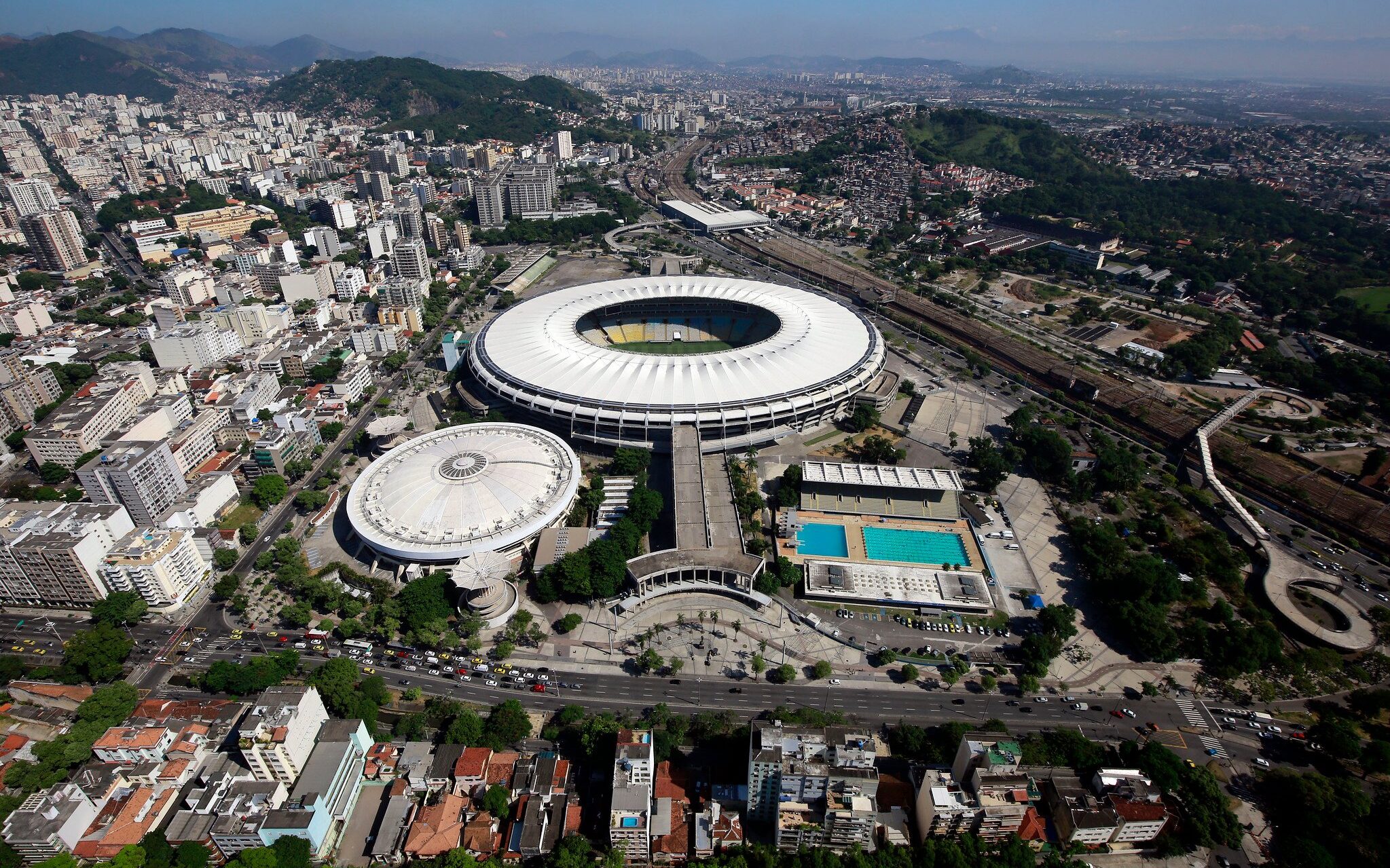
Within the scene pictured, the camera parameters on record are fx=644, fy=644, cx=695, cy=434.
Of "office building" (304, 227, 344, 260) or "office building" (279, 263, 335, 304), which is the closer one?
"office building" (279, 263, 335, 304)

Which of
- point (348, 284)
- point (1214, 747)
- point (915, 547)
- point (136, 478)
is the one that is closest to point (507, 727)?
point (915, 547)

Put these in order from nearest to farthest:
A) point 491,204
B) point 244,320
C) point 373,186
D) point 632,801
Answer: point 632,801 < point 244,320 < point 491,204 < point 373,186

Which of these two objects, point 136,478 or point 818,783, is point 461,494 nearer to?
point 136,478

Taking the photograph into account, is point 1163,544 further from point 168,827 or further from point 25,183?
point 25,183

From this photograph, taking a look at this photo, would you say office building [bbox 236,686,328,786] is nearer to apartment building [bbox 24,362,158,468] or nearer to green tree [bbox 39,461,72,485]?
green tree [bbox 39,461,72,485]

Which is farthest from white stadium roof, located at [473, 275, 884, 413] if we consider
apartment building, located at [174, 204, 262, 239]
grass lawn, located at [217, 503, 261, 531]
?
apartment building, located at [174, 204, 262, 239]

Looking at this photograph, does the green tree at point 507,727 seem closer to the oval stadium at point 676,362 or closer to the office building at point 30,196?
the oval stadium at point 676,362

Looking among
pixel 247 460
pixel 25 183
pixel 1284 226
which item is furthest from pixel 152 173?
pixel 1284 226
